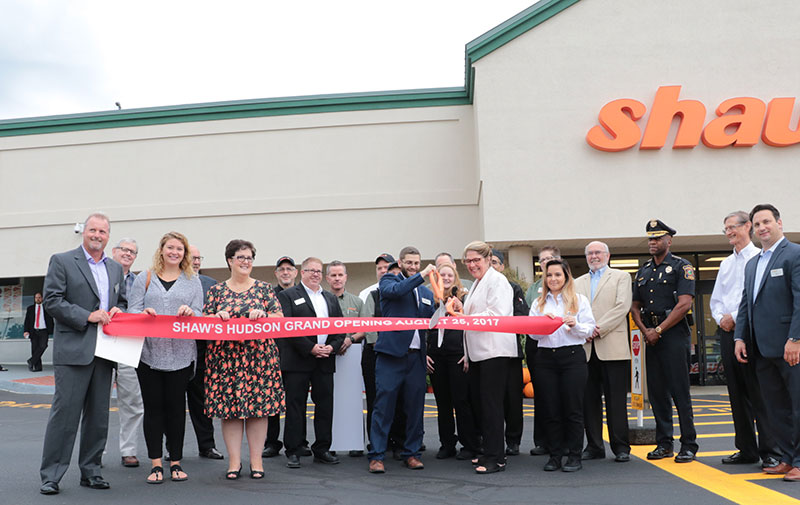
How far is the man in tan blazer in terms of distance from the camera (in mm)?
6352

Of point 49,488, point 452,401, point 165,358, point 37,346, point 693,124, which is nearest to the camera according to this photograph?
point 49,488

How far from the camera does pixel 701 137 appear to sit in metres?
14.5

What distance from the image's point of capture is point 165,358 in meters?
5.54

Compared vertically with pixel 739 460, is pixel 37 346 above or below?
above

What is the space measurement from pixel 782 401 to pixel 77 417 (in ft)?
19.2

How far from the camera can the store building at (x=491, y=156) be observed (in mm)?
14414

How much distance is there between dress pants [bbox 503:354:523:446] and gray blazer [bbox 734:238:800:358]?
2.27 meters

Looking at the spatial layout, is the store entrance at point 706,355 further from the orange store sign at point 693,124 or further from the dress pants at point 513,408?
the dress pants at point 513,408

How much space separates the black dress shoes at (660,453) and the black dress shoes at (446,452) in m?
1.90

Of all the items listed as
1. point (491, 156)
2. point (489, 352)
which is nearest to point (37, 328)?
point (491, 156)

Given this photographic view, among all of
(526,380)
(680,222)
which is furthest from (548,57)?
(526,380)

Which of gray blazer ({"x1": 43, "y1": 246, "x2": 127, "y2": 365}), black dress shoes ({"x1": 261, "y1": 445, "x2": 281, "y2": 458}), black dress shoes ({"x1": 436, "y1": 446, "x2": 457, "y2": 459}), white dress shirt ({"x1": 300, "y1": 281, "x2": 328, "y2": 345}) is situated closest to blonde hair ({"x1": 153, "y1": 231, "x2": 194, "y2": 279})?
gray blazer ({"x1": 43, "y1": 246, "x2": 127, "y2": 365})

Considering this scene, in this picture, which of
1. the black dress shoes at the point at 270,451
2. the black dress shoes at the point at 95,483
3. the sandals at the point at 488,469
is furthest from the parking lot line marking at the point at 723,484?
the black dress shoes at the point at 95,483

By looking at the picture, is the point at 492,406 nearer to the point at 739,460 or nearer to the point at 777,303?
the point at 739,460
